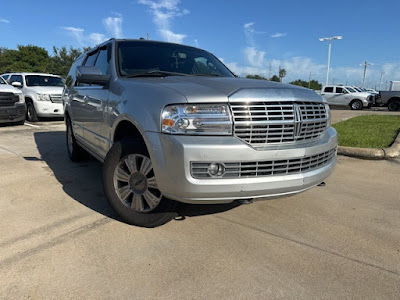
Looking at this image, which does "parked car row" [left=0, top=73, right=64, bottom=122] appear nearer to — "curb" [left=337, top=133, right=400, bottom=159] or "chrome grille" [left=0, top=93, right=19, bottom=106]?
"chrome grille" [left=0, top=93, right=19, bottom=106]

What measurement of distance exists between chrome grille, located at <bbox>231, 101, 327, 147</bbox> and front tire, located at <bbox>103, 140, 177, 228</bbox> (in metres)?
0.85

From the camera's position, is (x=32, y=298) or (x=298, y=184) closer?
Answer: (x=32, y=298)

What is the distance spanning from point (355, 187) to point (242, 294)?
2902 millimetres

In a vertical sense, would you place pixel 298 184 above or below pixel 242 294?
above

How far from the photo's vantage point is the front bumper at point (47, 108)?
33.9ft

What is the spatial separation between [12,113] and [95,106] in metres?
6.92

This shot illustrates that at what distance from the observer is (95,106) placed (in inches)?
150

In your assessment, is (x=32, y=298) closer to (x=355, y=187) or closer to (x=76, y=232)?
(x=76, y=232)

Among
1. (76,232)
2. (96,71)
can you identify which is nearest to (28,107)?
(96,71)

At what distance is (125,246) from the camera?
2.65 m

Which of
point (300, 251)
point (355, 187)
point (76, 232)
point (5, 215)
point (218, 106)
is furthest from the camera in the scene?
point (355, 187)

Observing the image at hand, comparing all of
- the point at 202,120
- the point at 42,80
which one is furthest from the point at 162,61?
the point at 42,80

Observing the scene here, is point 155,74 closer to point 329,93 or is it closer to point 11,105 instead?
point 11,105

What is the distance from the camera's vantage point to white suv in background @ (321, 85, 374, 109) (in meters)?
21.0
